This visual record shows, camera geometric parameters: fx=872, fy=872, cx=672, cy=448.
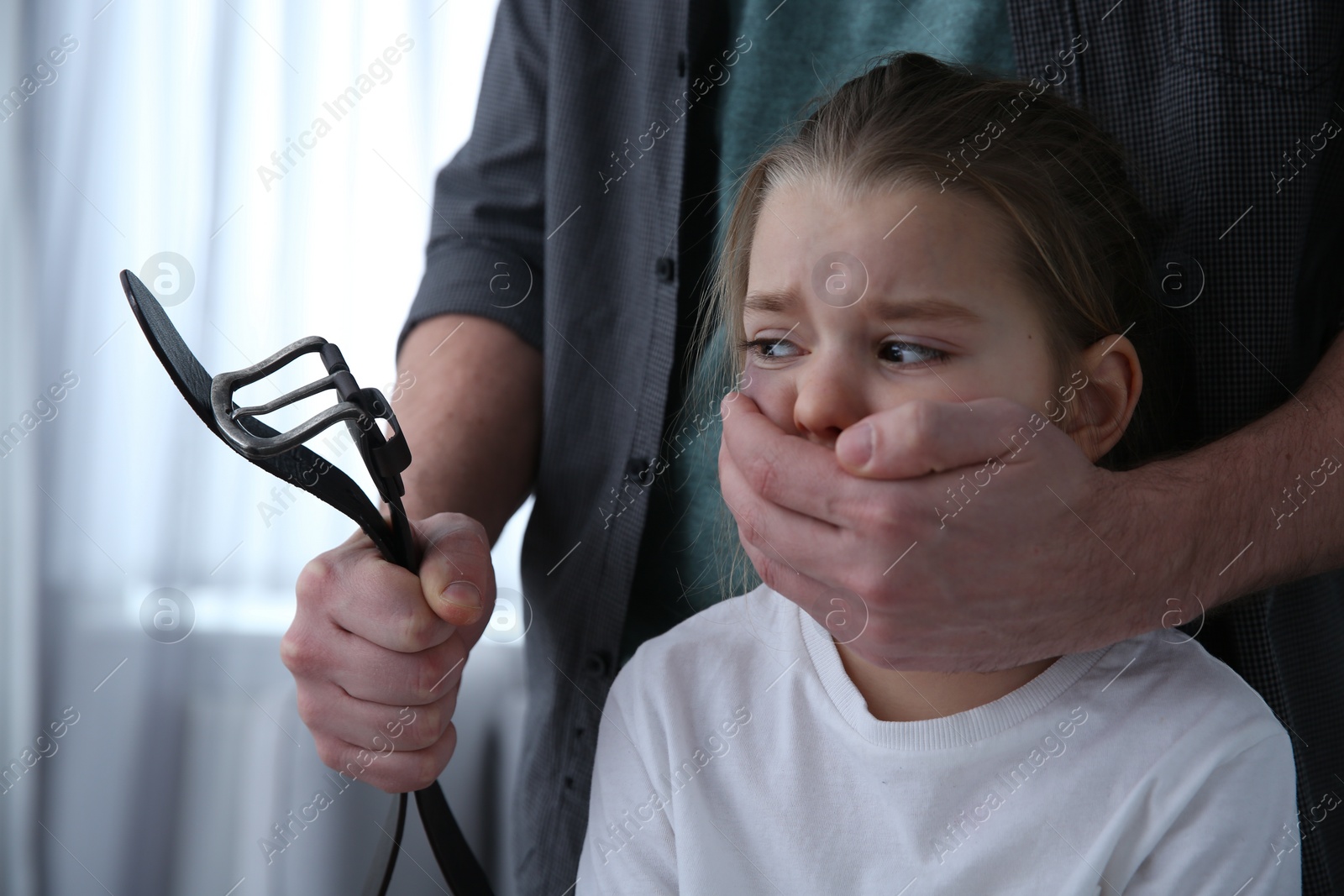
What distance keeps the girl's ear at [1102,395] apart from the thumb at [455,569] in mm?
454

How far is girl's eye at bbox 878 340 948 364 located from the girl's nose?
1.0 inches

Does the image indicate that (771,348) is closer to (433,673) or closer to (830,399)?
(830,399)

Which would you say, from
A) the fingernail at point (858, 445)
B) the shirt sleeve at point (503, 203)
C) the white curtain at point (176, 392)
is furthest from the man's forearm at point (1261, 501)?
the white curtain at point (176, 392)

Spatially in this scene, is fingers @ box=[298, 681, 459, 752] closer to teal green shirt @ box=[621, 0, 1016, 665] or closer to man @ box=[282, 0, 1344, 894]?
man @ box=[282, 0, 1344, 894]

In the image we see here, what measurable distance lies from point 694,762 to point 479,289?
22.3 inches

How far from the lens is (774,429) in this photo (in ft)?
1.89

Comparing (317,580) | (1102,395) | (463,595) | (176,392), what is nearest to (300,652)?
(317,580)

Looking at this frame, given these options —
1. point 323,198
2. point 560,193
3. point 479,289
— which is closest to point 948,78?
point 560,193

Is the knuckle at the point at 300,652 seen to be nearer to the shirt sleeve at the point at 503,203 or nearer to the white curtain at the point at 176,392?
the shirt sleeve at the point at 503,203

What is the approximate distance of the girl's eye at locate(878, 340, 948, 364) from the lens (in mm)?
612

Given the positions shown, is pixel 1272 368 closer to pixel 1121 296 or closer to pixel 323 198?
pixel 1121 296

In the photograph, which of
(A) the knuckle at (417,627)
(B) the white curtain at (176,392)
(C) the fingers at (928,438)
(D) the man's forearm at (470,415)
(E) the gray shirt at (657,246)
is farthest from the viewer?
(B) the white curtain at (176,392)

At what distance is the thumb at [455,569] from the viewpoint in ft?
2.00

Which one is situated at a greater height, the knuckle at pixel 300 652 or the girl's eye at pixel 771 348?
the girl's eye at pixel 771 348
